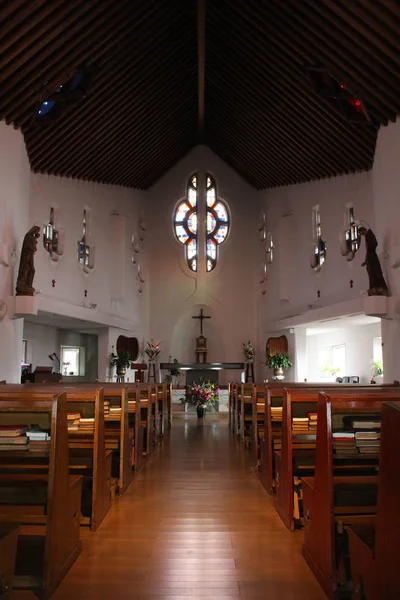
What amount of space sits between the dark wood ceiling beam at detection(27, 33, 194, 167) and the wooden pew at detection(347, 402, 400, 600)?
28.0ft

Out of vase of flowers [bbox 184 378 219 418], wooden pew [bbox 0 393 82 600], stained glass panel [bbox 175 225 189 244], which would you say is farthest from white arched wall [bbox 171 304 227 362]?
wooden pew [bbox 0 393 82 600]

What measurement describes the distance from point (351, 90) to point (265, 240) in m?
7.85

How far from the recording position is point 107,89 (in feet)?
30.6

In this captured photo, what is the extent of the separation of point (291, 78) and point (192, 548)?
8.46 meters

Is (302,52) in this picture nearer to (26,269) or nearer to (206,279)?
(26,269)

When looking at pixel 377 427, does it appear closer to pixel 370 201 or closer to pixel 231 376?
pixel 370 201

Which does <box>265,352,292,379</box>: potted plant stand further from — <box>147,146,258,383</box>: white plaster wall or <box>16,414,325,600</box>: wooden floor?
<box>16,414,325,600</box>: wooden floor

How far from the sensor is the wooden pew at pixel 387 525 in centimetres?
162

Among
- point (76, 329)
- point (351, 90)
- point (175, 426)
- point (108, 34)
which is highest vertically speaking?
point (108, 34)

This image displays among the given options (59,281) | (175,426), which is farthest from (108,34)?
(175,426)

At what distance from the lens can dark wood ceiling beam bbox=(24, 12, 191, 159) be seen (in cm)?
888

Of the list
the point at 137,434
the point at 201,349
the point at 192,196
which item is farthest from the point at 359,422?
the point at 192,196

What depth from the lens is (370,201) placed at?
9.66 metres

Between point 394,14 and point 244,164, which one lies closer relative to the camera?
point 394,14
